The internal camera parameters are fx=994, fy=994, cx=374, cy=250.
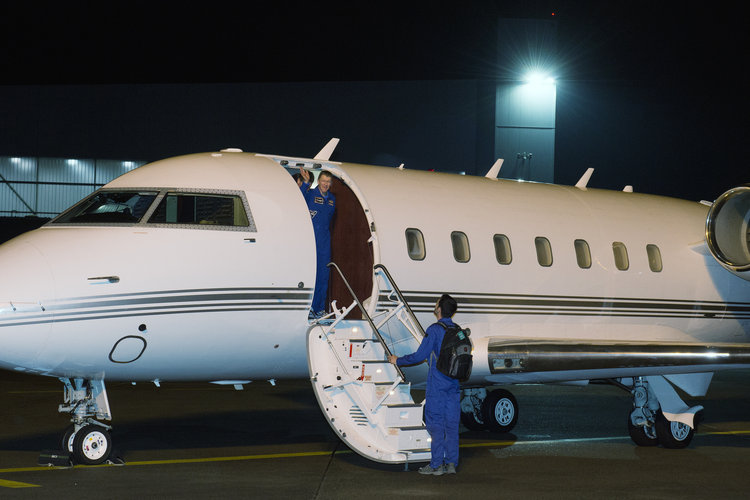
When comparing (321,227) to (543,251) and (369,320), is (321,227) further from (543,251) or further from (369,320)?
(543,251)

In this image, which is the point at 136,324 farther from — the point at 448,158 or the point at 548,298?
the point at 448,158

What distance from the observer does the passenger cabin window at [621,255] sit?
14273 millimetres

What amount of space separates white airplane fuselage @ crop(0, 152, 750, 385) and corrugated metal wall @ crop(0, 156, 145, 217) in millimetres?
23799

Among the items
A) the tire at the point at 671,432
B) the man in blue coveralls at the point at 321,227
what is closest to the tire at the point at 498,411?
the tire at the point at 671,432

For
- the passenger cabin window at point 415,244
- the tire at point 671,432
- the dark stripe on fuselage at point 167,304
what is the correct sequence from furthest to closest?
1. the tire at point 671,432
2. the passenger cabin window at point 415,244
3. the dark stripe on fuselage at point 167,304

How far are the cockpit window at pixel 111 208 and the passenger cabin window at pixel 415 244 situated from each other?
306 cm

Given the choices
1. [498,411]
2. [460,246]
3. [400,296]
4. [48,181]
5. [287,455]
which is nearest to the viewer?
[400,296]

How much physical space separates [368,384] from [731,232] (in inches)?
262

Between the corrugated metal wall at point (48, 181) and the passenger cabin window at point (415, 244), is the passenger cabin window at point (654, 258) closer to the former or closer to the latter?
the passenger cabin window at point (415, 244)

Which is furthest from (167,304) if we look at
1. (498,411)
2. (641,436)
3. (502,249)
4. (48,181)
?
(48,181)

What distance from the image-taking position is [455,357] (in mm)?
10273

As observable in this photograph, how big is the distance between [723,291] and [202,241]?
885 cm

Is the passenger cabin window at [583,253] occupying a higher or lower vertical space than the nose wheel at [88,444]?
higher

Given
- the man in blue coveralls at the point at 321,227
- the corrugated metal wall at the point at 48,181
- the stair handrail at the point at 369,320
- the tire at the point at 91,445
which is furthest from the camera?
the corrugated metal wall at the point at 48,181
